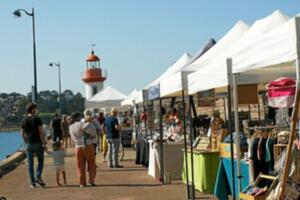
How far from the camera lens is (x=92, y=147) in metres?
14.9

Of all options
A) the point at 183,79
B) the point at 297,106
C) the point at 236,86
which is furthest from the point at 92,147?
the point at 297,106

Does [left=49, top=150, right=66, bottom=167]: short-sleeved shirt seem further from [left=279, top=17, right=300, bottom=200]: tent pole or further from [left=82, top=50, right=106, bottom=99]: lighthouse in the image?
[left=82, top=50, right=106, bottom=99]: lighthouse

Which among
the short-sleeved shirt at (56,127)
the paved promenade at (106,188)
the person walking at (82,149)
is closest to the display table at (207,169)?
the paved promenade at (106,188)

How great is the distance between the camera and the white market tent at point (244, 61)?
8.16 m

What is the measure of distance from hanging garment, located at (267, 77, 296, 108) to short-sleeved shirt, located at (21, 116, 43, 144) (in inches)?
306

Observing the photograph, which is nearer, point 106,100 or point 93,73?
point 106,100

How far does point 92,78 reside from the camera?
5772 cm

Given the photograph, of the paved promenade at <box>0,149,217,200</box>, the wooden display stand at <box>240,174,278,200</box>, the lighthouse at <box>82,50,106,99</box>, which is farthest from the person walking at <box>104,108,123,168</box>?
the lighthouse at <box>82,50,106,99</box>

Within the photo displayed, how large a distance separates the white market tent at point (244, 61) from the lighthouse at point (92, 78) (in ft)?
155

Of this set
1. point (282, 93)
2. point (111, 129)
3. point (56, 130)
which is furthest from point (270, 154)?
point (56, 130)

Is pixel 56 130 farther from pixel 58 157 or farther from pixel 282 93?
pixel 282 93

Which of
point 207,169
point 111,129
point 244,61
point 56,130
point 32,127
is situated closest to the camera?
point 244,61

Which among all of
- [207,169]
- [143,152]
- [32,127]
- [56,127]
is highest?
[56,127]

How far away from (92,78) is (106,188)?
4368 centimetres
